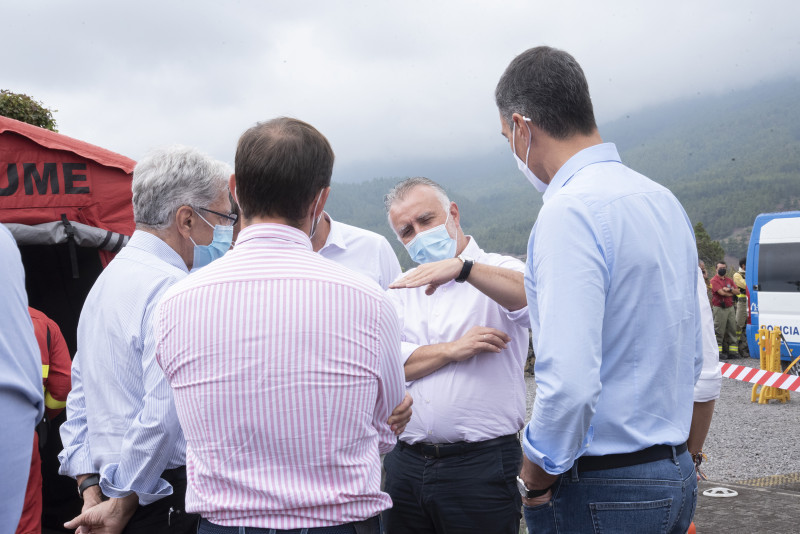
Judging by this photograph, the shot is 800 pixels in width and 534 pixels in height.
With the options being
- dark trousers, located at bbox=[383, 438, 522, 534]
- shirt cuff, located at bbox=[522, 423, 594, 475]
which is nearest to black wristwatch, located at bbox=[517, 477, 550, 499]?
shirt cuff, located at bbox=[522, 423, 594, 475]

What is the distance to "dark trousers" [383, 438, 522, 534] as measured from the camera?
2762 mm

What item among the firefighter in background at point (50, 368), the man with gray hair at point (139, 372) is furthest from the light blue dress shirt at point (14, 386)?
the firefighter in background at point (50, 368)

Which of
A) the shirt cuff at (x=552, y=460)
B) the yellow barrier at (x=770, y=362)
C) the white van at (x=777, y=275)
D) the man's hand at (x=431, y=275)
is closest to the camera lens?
the shirt cuff at (x=552, y=460)

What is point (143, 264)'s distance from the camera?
7.98 feet

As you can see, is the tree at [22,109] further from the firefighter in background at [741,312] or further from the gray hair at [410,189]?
the firefighter in background at [741,312]

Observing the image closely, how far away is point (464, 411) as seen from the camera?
284 cm

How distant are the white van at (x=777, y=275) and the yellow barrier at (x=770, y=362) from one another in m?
1.53

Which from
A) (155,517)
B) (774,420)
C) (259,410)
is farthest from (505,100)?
(774,420)

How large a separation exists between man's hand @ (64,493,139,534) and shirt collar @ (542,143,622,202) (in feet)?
5.61

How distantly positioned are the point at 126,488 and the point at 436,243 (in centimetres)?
162

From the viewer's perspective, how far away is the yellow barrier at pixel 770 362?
11.9 m

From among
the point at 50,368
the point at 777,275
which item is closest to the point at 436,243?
the point at 50,368

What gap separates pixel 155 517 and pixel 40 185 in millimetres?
2562

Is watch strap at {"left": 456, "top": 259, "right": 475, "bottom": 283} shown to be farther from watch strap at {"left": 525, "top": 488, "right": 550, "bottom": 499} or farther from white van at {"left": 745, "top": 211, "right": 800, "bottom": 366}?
white van at {"left": 745, "top": 211, "right": 800, "bottom": 366}
